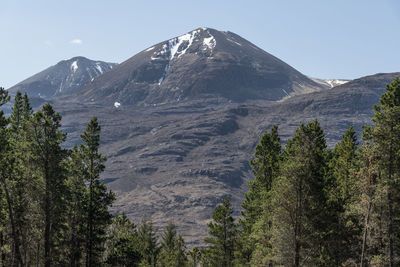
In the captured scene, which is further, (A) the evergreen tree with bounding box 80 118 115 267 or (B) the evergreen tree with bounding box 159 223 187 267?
(B) the evergreen tree with bounding box 159 223 187 267

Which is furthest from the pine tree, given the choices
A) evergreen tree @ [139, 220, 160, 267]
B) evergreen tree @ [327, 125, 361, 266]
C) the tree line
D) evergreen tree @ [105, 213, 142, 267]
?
evergreen tree @ [139, 220, 160, 267]

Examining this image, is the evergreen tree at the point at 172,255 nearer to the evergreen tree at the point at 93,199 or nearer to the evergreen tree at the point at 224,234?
the evergreen tree at the point at 224,234

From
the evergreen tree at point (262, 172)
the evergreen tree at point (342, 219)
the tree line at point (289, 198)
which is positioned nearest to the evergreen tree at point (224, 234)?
the evergreen tree at point (262, 172)

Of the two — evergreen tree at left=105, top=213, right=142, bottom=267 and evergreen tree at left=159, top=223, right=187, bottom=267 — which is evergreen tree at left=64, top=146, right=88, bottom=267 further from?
evergreen tree at left=159, top=223, right=187, bottom=267

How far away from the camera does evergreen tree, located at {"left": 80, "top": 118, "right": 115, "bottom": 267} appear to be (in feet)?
134

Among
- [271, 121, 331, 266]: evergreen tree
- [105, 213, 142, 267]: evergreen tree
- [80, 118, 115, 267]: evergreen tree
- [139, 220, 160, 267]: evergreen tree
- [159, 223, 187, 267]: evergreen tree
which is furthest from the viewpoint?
[139, 220, 160, 267]: evergreen tree

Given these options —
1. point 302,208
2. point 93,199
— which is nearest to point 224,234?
point 93,199

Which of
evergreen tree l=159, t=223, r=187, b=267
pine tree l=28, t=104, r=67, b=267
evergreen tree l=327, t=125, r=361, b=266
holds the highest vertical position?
pine tree l=28, t=104, r=67, b=267

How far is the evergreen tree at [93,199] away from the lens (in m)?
40.8

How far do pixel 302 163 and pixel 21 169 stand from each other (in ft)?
69.0

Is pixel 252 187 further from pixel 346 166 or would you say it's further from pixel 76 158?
pixel 76 158

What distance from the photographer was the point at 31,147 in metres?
A: 35.0

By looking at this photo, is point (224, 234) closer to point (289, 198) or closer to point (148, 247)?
point (148, 247)

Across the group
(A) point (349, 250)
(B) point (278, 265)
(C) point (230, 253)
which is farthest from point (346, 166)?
(C) point (230, 253)
